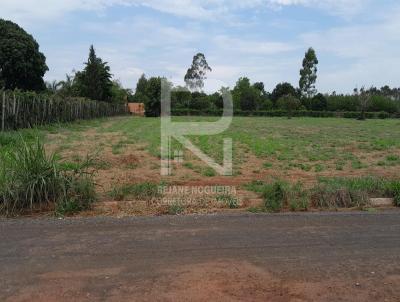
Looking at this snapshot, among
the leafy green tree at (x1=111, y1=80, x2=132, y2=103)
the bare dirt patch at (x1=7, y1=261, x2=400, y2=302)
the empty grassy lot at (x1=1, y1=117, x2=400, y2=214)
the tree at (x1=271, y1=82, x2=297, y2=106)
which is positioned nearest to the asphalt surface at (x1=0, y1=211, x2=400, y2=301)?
the bare dirt patch at (x1=7, y1=261, x2=400, y2=302)

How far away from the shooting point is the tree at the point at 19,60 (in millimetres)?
36844

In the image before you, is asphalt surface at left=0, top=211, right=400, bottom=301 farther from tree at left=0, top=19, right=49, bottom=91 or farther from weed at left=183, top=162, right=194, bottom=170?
tree at left=0, top=19, right=49, bottom=91

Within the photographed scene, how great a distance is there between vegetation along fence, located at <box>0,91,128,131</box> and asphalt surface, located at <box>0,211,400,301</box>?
14.1m

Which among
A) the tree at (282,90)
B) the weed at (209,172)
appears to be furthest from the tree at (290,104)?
the weed at (209,172)

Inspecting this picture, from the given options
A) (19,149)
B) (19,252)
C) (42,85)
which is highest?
(42,85)

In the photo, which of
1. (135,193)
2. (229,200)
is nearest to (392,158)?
(229,200)

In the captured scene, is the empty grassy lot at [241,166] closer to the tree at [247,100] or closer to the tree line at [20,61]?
the tree line at [20,61]

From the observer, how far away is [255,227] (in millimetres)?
5070

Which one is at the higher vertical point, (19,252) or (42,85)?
(42,85)

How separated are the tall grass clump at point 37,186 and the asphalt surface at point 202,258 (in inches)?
17.8

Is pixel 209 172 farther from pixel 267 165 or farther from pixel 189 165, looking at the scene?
pixel 267 165

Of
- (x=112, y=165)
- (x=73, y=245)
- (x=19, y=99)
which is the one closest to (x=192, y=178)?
(x=112, y=165)

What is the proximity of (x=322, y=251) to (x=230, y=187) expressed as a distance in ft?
11.6

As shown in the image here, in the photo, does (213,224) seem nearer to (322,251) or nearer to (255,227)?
(255,227)
